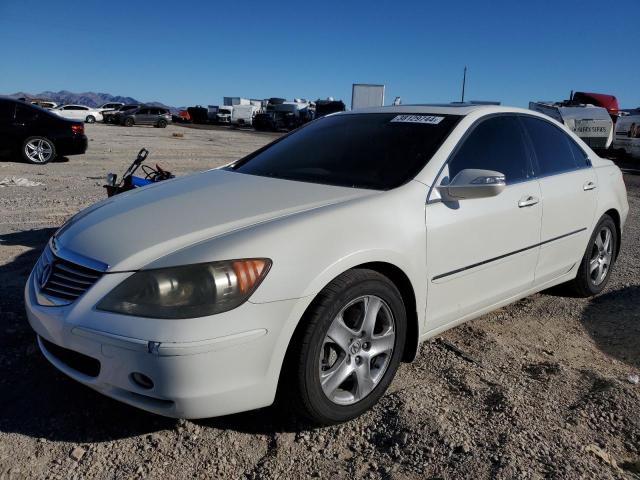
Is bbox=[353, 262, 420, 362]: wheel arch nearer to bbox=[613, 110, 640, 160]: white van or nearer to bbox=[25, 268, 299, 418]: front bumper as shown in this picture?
bbox=[25, 268, 299, 418]: front bumper

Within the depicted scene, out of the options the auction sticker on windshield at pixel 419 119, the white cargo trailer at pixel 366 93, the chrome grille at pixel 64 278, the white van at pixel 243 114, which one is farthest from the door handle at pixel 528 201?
the white van at pixel 243 114

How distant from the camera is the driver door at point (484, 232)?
287 centimetres

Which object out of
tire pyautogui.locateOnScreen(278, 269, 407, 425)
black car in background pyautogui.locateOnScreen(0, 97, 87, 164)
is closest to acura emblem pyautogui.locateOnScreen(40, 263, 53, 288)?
tire pyautogui.locateOnScreen(278, 269, 407, 425)

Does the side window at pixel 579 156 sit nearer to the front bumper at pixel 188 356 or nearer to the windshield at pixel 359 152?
the windshield at pixel 359 152

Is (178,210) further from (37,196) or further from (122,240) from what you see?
(37,196)

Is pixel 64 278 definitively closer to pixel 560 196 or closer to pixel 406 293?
pixel 406 293

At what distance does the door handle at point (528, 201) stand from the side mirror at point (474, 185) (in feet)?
1.80

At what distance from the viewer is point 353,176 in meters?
3.07

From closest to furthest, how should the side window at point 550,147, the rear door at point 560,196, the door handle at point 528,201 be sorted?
the door handle at point 528,201, the rear door at point 560,196, the side window at point 550,147

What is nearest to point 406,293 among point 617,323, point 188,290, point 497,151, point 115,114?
point 188,290

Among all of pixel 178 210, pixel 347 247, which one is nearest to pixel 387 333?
pixel 347 247

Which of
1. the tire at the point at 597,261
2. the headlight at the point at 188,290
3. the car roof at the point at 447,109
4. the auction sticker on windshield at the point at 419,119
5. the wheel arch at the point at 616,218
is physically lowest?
the tire at the point at 597,261

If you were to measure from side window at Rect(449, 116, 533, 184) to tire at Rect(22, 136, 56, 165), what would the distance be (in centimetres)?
1054

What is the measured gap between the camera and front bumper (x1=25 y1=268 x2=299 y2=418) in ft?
6.85
